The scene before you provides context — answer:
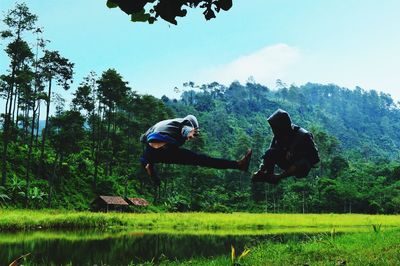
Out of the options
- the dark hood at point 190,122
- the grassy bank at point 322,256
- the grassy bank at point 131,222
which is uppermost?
the dark hood at point 190,122

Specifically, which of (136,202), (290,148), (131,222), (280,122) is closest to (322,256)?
(290,148)

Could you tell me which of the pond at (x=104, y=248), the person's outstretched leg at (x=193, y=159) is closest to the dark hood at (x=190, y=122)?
the person's outstretched leg at (x=193, y=159)

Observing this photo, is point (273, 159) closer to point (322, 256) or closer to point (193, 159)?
point (193, 159)

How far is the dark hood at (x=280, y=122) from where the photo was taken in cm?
230

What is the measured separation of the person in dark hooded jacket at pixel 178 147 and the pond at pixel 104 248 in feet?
42.7

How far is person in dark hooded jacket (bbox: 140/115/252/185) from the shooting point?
91.7 inches

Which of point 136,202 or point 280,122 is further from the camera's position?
point 136,202

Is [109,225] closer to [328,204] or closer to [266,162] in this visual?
[266,162]

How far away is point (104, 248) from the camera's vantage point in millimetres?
20469

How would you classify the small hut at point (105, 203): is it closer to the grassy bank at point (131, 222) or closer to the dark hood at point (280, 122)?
the grassy bank at point (131, 222)

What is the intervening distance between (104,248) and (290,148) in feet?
63.5

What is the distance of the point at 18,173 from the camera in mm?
50625

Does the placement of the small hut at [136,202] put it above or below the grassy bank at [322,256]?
below

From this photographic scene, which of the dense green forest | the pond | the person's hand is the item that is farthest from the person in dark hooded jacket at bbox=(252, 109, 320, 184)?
the dense green forest
